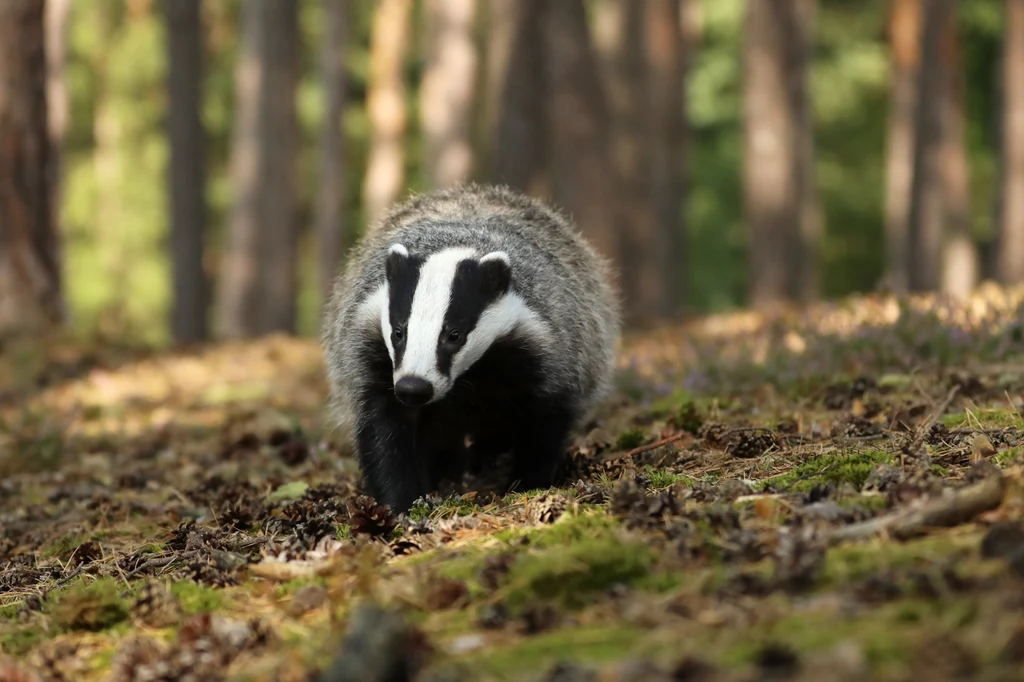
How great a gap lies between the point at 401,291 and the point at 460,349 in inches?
14.3

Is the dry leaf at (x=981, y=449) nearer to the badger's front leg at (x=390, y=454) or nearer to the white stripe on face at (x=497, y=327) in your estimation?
the white stripe on face at (x=497, y=327)

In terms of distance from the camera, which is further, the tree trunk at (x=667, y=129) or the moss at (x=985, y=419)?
the tree trunk at (x=667, y=129)

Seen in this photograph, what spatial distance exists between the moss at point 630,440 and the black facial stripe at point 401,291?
4.38ft

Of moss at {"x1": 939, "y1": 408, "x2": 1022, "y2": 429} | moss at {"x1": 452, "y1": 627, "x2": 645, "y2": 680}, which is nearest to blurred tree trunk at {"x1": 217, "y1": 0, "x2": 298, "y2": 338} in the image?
moss at {"x1": 939, "y1": 408, "x2": 1022, "y2": 429}

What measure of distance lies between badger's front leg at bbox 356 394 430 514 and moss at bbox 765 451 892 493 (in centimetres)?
166

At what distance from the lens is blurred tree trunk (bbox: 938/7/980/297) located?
77.9 ft

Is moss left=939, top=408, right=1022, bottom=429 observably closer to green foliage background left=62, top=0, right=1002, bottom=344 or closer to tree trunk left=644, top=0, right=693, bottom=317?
tree trunk left=644, top=0, right=693, bottom=317

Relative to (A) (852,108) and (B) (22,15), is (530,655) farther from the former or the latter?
(A) (852,108)

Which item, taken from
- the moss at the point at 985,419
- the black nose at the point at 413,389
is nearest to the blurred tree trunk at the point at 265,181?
the black nose at the point at 413,389

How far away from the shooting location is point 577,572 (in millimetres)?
3625

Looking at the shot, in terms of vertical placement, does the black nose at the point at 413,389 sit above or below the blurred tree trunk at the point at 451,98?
below

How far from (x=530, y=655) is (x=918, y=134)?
22.0m

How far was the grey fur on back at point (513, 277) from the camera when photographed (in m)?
6.00

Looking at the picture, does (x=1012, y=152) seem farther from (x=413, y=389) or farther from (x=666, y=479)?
(x=413, y=389)
